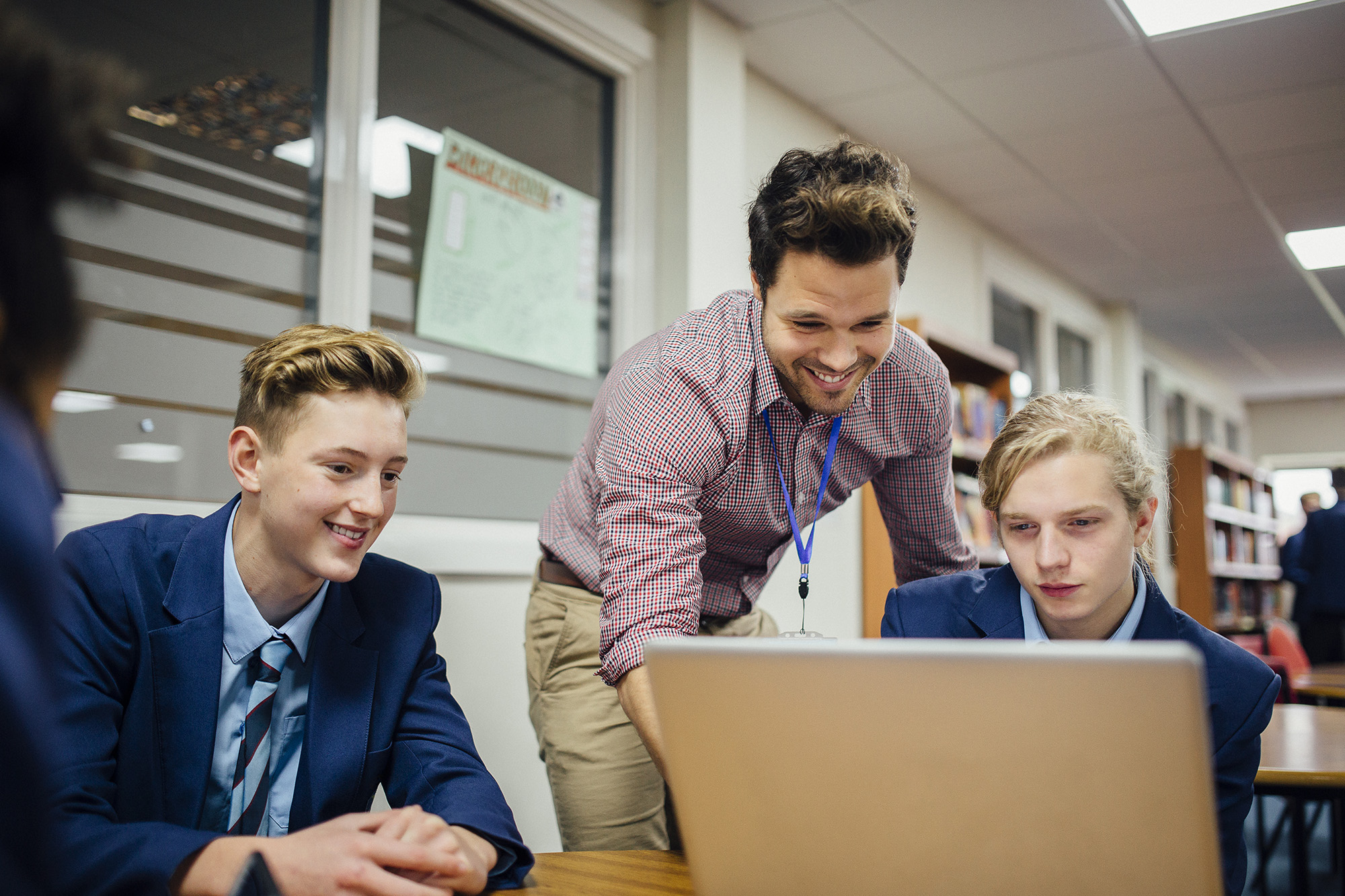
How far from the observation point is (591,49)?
301cm

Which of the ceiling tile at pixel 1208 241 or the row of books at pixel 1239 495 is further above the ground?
the ceiling tile at pixel 1208 241

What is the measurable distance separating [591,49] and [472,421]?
1.21 meters

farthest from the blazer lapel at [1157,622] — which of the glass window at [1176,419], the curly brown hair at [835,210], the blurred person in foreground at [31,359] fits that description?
the glass window at [1176,419]

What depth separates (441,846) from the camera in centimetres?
97

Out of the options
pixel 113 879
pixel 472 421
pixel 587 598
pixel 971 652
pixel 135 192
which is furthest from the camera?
pixel 472 421

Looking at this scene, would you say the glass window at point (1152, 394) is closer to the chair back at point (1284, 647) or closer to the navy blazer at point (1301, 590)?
the navy blazer at point (1301, 590)

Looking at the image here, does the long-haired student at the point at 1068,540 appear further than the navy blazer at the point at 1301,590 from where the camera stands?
No

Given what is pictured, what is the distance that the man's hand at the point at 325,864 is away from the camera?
35.1 inches

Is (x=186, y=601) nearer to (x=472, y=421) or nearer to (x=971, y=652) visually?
(x=971, y=652)

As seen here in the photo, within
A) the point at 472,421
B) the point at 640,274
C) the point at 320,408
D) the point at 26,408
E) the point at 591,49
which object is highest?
the point at 591,49

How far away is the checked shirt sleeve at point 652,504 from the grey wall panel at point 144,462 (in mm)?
990

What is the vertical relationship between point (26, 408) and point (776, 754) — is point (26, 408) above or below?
above

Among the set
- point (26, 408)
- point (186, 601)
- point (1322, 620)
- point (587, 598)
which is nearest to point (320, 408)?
point (186, 601)

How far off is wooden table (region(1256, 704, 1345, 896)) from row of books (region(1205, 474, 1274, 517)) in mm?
4390
